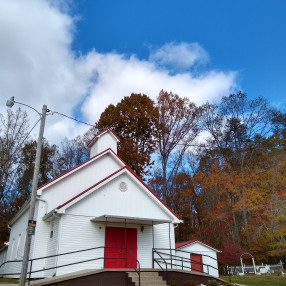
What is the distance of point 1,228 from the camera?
32.8m

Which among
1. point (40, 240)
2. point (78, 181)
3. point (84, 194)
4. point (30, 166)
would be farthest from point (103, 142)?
point (30, 166)

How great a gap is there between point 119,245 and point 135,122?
19741 mm

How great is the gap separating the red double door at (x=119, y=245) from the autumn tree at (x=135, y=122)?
52.6 feet

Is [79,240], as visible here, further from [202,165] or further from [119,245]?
[202,165]

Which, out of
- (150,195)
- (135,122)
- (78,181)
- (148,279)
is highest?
(135,122)

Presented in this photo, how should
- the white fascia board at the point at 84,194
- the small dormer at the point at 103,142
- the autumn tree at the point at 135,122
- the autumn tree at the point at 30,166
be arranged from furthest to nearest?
1. the autumn tree at the point at 30,166
2. the autumn tree at the point at 135,122
3. the small dormer at the point at 103,142
4. the white fascia board at the point at 84,194

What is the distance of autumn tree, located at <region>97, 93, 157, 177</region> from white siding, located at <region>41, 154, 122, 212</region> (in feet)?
41.6

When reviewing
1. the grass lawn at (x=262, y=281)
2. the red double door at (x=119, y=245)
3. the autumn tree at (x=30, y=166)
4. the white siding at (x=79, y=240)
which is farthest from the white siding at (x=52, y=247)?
the autumn tree at (x=30, y=166)

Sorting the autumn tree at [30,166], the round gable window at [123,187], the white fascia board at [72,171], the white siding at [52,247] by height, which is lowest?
the white siding at [52,247]

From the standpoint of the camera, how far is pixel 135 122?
34094 mm

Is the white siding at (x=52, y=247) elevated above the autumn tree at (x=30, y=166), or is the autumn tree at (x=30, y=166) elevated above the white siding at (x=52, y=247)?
the autumn tree at (x=30, y=166)

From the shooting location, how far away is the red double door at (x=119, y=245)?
15602 mm

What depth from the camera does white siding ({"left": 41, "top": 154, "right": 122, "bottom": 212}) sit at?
1731cm

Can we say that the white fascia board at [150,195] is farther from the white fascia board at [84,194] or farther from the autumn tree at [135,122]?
the autumn tree at [135,122]
